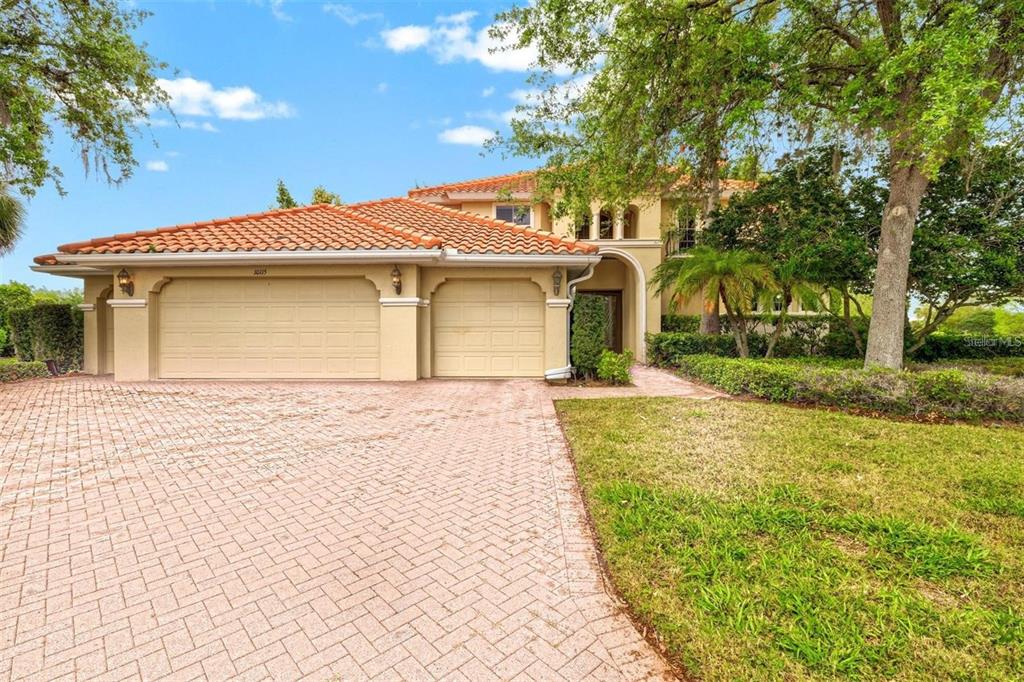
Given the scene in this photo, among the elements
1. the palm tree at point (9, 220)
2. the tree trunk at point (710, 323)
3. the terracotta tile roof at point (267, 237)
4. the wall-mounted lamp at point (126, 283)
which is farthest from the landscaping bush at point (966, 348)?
the palm tree at point (9, 220)

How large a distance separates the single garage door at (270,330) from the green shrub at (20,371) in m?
3.48

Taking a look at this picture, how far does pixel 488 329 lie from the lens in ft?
35.4

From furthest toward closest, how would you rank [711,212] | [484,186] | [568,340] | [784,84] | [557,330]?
[484,186]
[711,212]
[568,340]
[557,330]
[784,84]

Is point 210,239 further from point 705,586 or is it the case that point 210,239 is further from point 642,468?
point 705,586

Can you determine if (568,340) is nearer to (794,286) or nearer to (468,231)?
→ (468,231)

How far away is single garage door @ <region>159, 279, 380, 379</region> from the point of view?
34.0ft

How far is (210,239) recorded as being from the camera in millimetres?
10125

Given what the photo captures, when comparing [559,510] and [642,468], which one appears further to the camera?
[642,468]

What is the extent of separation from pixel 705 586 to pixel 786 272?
9226 mm

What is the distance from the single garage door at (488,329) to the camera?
35.1 ft

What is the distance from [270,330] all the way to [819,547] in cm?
1102

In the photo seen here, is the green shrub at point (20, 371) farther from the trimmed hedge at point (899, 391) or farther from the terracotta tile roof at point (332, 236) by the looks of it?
the trimmed hedge at point (899, 391)

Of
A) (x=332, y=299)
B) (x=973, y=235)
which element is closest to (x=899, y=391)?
(x=973, y=235)

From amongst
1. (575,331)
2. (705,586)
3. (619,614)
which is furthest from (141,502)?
(575,331)
